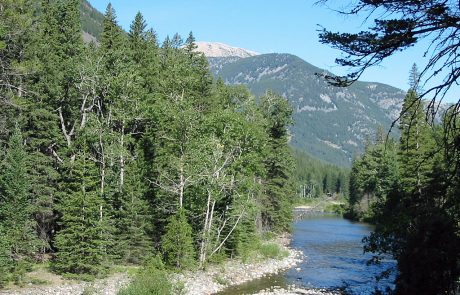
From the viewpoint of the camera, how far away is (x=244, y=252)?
34469 mm

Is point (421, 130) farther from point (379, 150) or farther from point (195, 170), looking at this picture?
point (379, 150)

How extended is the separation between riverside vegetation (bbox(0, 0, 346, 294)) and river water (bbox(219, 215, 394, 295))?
4.31m

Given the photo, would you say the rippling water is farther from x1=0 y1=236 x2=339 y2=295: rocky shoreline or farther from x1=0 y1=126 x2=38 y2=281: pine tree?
x1=0 y1=126 x2=38 y2=281: pine tree

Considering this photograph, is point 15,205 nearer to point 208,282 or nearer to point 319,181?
point 208,282

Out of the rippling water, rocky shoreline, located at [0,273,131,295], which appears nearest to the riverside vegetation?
rocky shoreline, located at [0,273,131,295]

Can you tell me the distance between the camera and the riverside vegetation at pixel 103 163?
24.5m

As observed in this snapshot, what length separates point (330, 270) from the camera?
1267 inches

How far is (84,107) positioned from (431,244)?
26797 mm

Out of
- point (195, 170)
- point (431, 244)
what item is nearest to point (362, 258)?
point (195, 170)

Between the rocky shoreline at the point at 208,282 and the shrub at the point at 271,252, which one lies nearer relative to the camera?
the rocky shoreline at the point at 208,282

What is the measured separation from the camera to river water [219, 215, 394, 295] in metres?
26.6

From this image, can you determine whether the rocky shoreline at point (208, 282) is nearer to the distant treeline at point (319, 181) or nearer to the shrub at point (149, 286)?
the shrub at point (149, 286)

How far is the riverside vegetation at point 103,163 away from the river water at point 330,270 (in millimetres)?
4311

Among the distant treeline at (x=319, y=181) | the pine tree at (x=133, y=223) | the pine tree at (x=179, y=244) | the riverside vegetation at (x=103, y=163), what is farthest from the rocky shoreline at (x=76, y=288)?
the distant treeline at (x=319, y=181)
